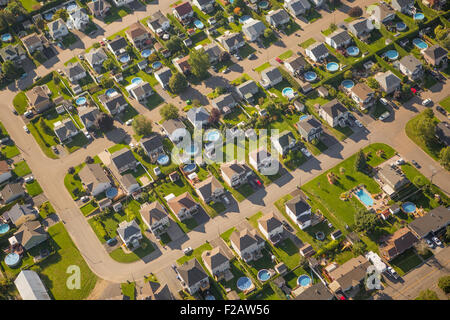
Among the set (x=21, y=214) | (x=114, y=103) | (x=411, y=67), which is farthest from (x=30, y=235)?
(x=411, y=67)

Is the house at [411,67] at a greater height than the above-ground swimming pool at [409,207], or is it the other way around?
the house at [411,67]

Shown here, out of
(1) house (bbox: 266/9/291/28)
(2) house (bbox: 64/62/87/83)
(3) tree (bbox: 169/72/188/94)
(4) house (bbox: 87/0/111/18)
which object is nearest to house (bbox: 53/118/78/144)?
(2) house (bbox: 64/62/87/83)

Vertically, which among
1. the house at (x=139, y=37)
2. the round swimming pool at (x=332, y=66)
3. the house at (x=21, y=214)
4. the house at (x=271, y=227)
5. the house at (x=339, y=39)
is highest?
the house at (x=139, y=37)

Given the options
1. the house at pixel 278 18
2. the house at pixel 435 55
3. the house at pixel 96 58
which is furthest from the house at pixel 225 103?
the house at pixel 435 55

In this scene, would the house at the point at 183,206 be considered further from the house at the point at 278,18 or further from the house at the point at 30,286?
the house at the point at 278,18

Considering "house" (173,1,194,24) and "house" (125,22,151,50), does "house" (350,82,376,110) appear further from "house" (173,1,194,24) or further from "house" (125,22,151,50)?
"house" (125,22,151,50)

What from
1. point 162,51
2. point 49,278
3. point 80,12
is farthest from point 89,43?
point 49,278
